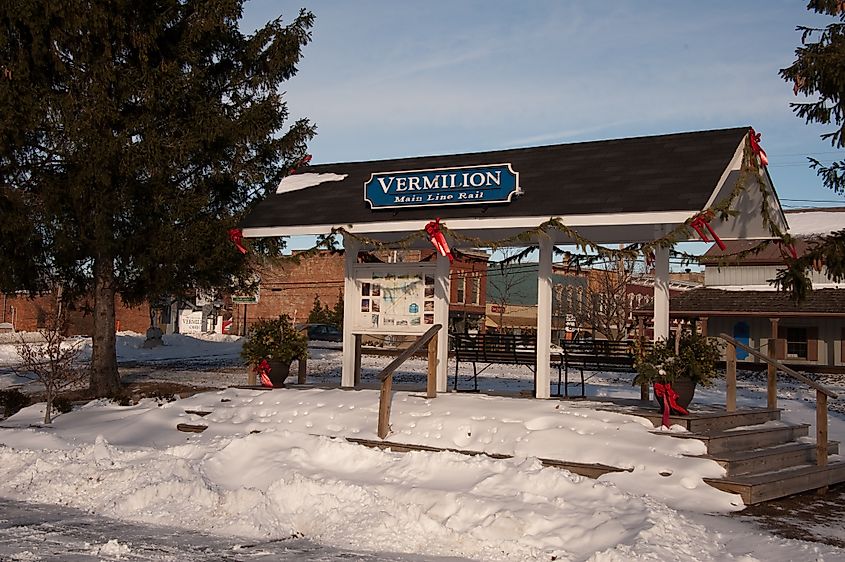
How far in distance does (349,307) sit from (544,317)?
385 centimetres

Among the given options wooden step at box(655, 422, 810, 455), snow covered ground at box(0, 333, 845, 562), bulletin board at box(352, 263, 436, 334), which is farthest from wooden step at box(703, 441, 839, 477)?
bulletin board at box(352, 263, 436, 334)

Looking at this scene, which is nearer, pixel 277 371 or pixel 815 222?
pixel 277 371

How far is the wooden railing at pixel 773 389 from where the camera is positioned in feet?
39.9

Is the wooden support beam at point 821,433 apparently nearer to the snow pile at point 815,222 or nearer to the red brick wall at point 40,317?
the snow pile at point 815,222

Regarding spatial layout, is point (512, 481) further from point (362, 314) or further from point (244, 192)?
point (244, 192)

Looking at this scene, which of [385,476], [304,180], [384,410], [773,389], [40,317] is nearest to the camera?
[385,476]

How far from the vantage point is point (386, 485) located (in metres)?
10.1

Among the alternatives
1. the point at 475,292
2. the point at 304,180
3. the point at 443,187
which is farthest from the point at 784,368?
the point at 475,292

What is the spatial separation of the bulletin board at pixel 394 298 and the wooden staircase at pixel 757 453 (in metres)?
4.67

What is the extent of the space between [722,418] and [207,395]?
8.46 m

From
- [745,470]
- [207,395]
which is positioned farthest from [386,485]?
[207,395]

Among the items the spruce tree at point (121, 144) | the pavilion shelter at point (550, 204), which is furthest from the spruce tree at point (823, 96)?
the spruce tree at point (121, 144)

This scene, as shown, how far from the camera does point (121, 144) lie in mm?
19297

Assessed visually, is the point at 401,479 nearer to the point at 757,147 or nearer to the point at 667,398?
the point at 667,398
